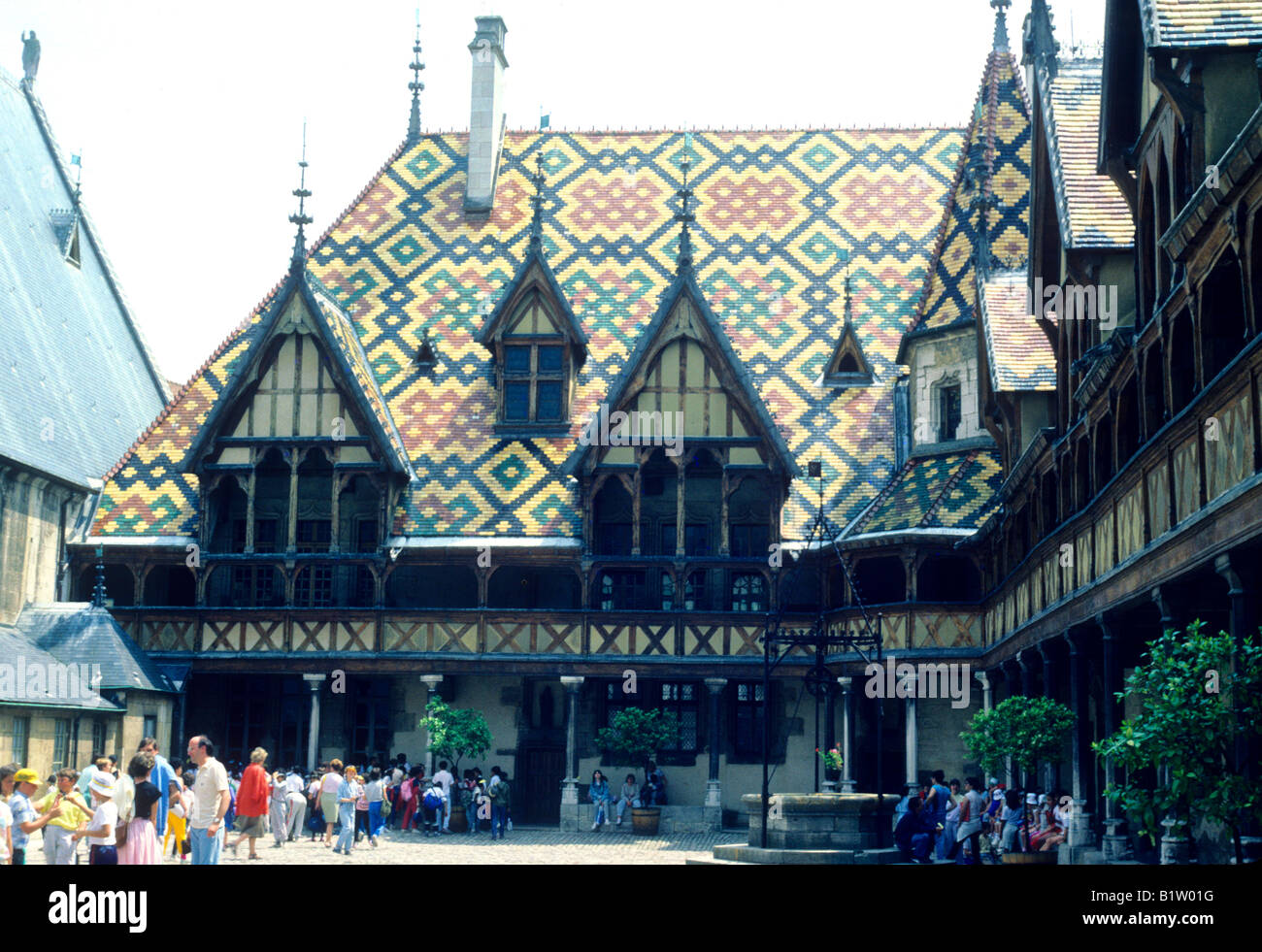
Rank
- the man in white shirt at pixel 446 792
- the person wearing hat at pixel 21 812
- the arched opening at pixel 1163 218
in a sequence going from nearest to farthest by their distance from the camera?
1. the person wearing hat at pixel 21 812
2. the arched opening at pixel 1163 218
3. the man in white shirt at pixel 446 792

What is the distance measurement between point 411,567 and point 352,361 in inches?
163

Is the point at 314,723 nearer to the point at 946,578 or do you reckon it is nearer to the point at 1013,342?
the point at 946,578

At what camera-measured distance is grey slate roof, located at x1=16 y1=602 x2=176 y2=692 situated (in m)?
31.3

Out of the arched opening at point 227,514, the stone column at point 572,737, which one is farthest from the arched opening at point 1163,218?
the arched opening at point 227,514

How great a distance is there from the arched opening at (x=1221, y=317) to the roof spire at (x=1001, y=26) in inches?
893

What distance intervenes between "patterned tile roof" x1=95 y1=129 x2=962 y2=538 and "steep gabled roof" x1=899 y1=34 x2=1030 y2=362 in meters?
2.38

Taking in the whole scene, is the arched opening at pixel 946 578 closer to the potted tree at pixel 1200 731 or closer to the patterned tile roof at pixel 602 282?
the patterned tile roof at pixel 602 282

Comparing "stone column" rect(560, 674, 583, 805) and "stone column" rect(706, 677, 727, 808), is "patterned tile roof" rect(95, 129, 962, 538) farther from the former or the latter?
"stone column" rect(706, 677, 727, 808)

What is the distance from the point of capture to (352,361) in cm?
3472

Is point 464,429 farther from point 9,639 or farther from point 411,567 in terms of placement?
point 9,639

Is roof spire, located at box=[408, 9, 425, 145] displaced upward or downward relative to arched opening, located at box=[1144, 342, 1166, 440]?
upward

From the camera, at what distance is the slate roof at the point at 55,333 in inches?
1328

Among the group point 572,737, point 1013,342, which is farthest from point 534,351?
point 1013,342

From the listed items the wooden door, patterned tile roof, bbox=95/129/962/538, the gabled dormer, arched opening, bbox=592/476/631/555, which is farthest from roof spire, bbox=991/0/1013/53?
the wooden door
